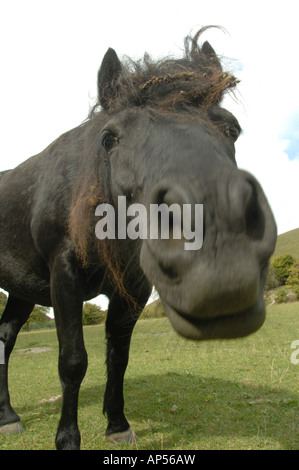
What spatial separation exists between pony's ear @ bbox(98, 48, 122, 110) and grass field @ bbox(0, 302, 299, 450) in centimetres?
197

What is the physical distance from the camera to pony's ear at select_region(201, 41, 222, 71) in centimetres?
335

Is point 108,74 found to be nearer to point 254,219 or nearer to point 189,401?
point 254,219

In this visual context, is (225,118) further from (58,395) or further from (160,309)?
(58,395)

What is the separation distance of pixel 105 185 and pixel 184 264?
1.61m

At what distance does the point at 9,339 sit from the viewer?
556 cm

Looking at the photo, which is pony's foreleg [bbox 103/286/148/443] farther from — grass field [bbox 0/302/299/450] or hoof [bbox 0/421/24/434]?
hoof [bbox 0/421/24/434]

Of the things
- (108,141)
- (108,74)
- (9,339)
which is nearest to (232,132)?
(108,141)

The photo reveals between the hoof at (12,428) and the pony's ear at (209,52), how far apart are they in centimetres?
483

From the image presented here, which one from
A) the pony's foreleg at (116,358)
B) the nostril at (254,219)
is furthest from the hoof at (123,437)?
the nostril at (254,219)

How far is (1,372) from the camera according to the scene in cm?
537

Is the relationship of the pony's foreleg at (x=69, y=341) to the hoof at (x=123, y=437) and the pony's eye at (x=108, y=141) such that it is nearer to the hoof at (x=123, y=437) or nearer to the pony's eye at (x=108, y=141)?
the hoof at (x=123, y=437)

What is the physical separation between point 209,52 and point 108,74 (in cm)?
99
